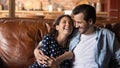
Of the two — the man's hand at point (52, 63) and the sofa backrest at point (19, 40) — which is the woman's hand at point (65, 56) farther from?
the sofa backrest at point (19, 40)

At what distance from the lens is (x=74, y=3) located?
6.63 meters

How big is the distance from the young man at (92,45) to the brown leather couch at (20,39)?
12.0 inches

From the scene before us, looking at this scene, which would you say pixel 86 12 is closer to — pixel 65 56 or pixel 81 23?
pixel 81 23

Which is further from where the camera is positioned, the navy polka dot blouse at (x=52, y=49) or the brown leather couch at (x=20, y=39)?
the brown leather couch at (x=20, y=39)

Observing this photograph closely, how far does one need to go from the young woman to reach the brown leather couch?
0.23m

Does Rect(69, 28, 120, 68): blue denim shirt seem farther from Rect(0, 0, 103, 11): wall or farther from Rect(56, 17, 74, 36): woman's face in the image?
Rect(0, 0, 103, 11): wall

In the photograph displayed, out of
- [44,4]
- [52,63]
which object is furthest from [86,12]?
[44,4]

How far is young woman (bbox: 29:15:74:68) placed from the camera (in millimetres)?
2098

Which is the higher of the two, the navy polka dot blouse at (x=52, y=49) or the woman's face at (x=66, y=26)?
the woman's face at (x=66, y=26)

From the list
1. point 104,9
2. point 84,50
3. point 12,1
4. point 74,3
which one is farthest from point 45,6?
point 84,50

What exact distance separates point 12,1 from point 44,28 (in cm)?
145

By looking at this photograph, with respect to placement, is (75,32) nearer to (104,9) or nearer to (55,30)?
(55,30)

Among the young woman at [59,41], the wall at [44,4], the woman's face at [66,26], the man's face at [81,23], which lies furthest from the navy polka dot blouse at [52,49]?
the wall at [44,4]

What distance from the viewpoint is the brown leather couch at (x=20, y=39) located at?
2373 millimetres
